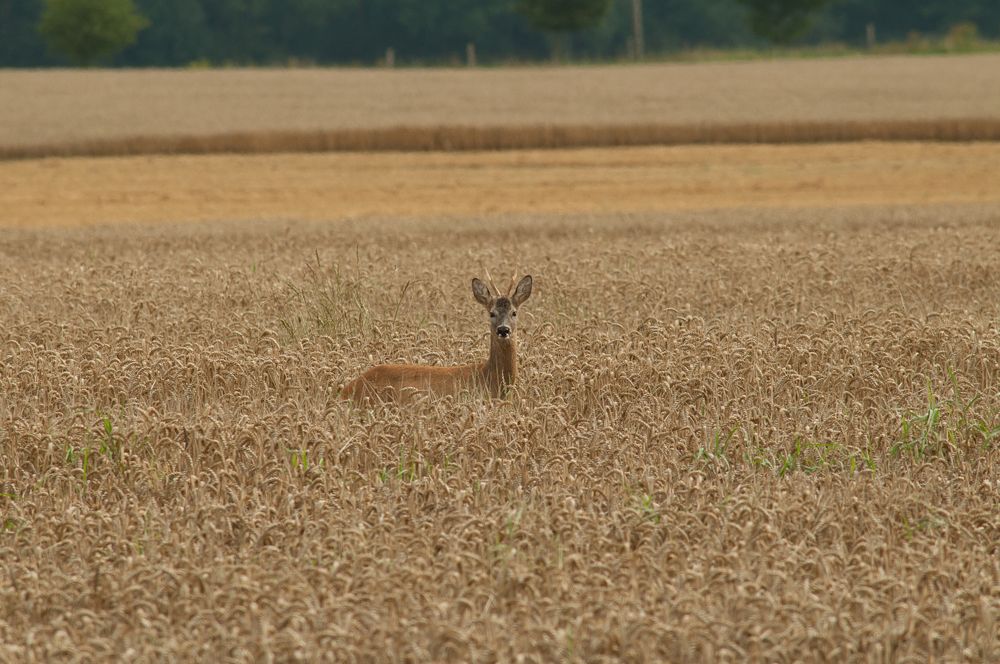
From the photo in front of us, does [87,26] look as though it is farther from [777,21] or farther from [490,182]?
Answer: [490,182]

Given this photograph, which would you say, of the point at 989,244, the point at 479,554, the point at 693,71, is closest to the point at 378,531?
the point at 479,554

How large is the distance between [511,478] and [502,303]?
6.61 ft

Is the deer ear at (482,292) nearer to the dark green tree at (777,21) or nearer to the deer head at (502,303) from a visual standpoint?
the deer head at (502,303)

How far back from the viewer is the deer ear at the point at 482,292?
921 centimetres

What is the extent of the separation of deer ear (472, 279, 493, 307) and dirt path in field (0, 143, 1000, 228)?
18086mm

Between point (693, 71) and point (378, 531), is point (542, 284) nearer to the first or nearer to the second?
point (378, 531)

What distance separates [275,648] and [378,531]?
143cm

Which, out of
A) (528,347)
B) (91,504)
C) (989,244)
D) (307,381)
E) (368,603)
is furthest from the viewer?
(989,244)

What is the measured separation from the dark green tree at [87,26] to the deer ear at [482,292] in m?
67.4

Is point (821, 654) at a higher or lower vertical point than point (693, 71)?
lower

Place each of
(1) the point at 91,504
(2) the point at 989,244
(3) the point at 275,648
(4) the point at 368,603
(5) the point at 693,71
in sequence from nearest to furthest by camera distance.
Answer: (3) the point at 275,648 < (4) the point at 368,603 < (1) the point at 91,504 < (2) the point at 989,244 < (5) the point at 693,71

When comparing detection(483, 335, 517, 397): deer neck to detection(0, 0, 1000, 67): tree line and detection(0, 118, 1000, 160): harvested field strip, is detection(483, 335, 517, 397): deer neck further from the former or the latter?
detection(0, 0, 1000, 67): tree line

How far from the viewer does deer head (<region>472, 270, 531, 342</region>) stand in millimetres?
9109

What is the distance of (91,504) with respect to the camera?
23.7 ft
